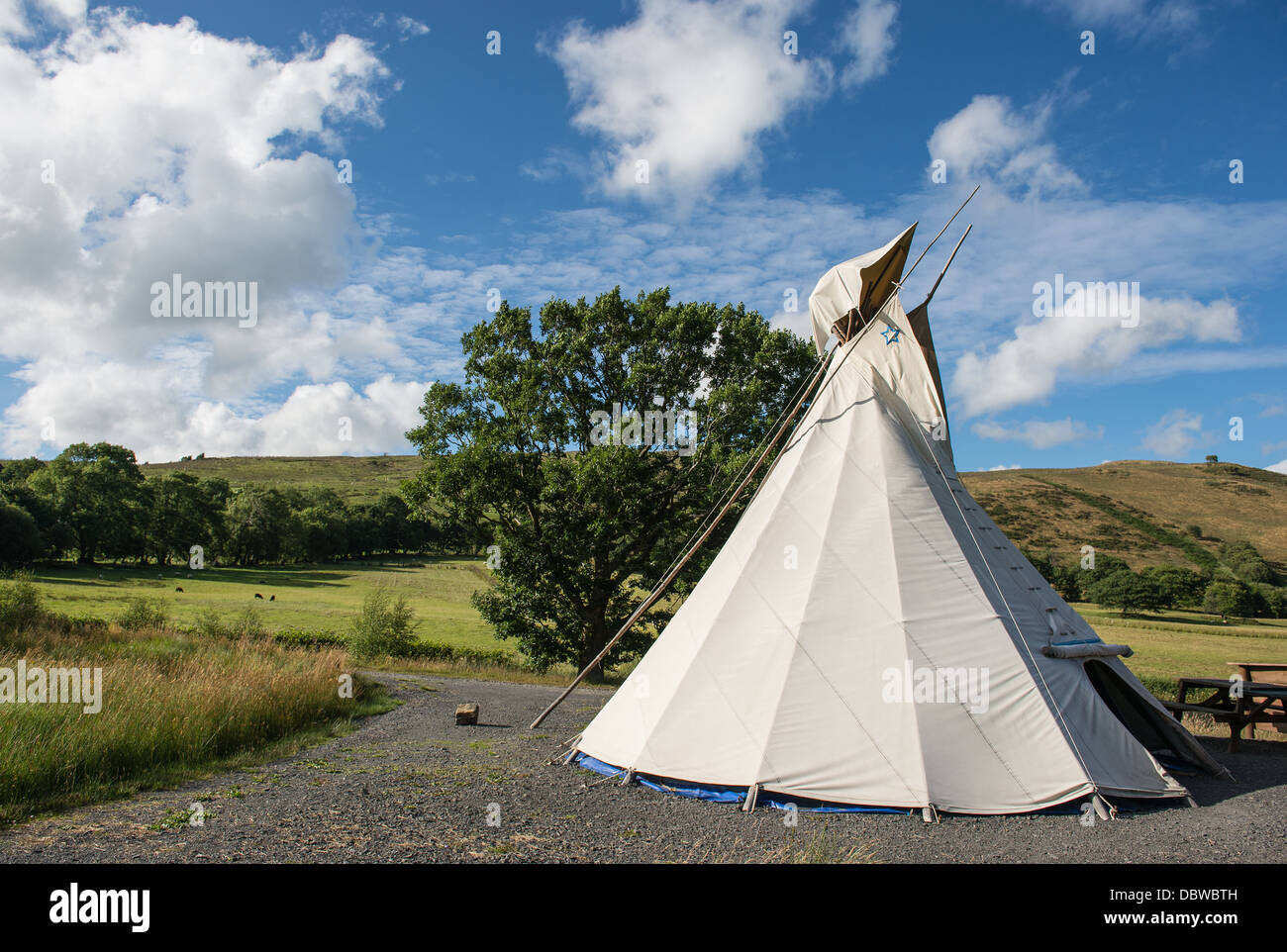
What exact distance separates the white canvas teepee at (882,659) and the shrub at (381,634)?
19.3 meters

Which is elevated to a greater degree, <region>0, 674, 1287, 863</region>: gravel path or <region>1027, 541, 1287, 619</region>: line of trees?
<region>0, 674, 1287, 863</region>: gravel path

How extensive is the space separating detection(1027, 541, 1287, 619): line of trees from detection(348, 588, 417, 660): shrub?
42.6 metres

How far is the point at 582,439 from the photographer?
74.9 feet

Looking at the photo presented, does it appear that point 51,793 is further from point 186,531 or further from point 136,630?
point 186,531

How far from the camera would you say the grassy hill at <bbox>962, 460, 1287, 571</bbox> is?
6388cm

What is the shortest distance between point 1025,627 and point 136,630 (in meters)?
23.0

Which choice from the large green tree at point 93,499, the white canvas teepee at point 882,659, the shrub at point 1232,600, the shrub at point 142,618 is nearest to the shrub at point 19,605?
the shrub at point 142,618

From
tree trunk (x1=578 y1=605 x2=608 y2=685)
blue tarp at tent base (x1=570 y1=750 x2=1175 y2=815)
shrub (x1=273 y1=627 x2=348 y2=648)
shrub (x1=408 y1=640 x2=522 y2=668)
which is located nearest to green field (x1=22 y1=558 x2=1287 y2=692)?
shrub (x1=408 y1=640 x2=522 y2=668)

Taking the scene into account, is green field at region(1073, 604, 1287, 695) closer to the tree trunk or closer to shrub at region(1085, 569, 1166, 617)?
shrub at region(1085, 569, 1166, 617)

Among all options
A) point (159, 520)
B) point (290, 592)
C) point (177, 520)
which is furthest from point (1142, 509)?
point (159, 520)

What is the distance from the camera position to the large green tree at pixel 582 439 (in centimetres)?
2155

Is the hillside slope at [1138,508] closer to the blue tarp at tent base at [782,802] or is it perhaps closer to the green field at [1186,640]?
the green field at [1186,640]
